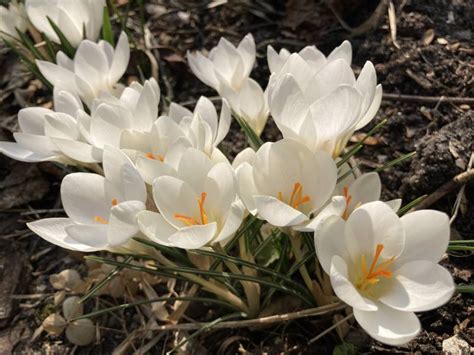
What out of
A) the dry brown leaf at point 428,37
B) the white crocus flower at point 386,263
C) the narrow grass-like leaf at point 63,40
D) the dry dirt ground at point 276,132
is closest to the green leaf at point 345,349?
the dry dirt ground at point 276,132

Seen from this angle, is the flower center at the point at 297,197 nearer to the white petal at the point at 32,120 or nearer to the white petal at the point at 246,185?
the white petal at the point at 246,185

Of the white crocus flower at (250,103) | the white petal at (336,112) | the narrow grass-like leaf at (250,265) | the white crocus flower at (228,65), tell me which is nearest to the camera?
the white petal at (336,112)

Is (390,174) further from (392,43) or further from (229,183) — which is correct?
(229,183)

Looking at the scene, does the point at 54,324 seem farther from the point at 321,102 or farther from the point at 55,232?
the point at 321,102

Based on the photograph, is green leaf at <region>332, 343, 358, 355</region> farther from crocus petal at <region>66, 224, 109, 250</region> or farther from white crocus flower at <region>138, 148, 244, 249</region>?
crocus petal at <region>66, 224, 109, 250</region>

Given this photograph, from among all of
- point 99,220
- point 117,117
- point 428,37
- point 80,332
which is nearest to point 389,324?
point 99,220
